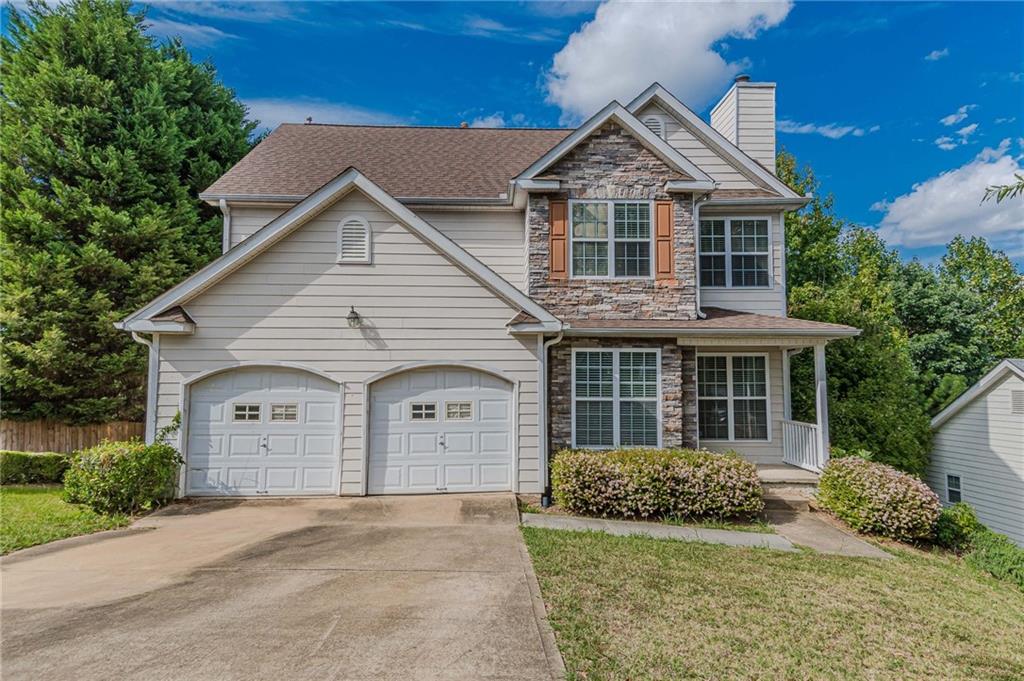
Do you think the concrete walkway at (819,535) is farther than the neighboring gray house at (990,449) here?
No

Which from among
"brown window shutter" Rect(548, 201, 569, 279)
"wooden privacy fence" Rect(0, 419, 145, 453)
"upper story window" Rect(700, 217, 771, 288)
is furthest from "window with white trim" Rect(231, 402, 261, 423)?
"upper story window" Rect(700, 217, 771, 288)

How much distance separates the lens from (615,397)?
10.6 m

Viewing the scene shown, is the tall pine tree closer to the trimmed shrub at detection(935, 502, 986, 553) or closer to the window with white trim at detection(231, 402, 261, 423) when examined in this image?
the window with white trim at detection(231, 402, 261, 423)

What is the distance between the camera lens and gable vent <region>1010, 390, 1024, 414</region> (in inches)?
572

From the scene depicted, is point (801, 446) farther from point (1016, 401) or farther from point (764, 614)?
point (1016, 401)

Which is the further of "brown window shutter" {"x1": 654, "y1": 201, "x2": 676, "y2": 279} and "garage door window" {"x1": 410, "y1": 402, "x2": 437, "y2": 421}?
"brown window shutter" {"x1": 654, "y1": 201, "x2": 676, "y2": 279}

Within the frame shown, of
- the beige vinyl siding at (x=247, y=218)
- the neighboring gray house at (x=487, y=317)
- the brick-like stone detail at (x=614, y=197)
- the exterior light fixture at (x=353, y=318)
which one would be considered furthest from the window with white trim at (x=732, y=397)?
the beige vinyl siding at (x=247, y=218)

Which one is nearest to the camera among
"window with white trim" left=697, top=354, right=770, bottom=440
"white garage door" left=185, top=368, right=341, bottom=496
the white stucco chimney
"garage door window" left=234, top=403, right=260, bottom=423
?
"white garage door" left=185, top=368, right=341, bottom=496

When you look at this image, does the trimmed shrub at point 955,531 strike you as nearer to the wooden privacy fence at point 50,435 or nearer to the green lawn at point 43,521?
the green lawn at point 43,521

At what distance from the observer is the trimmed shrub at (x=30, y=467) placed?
11.0 metres

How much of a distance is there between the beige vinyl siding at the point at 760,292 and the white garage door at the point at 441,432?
620 centimetres

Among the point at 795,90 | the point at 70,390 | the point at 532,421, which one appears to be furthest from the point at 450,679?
the point at 795,90

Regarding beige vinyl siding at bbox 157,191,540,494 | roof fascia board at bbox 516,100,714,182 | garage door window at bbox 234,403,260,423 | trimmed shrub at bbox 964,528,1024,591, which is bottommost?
trimmed shrub at bbox 964,528,1024,591

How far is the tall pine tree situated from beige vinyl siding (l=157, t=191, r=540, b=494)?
6.71 meters
